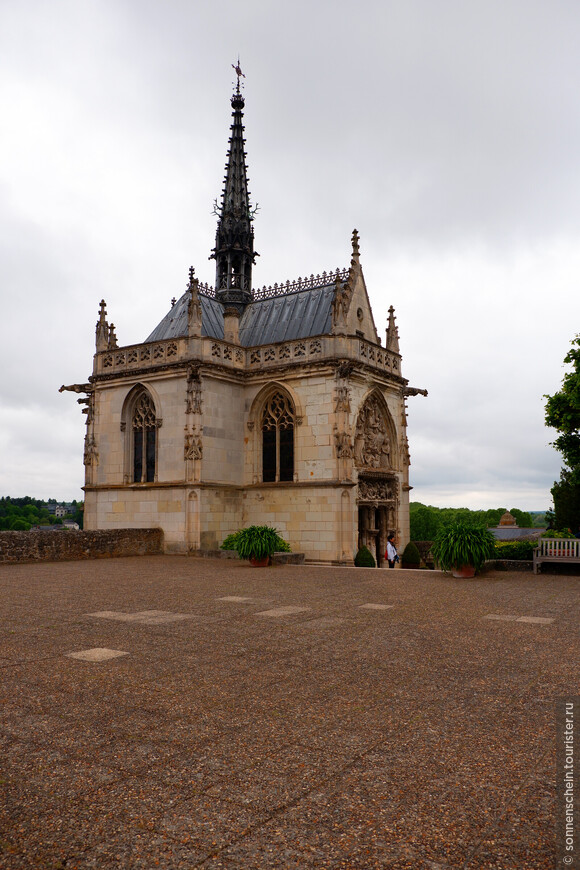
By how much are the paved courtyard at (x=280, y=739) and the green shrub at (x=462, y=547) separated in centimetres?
666

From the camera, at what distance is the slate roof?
3166 cm

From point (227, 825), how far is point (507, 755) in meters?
2.33

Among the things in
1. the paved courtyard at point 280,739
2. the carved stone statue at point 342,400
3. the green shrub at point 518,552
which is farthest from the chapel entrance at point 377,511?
the paved courtyard at point 280,739

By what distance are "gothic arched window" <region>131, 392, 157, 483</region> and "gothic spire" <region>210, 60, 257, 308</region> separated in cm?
875

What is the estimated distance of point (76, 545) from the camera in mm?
24344

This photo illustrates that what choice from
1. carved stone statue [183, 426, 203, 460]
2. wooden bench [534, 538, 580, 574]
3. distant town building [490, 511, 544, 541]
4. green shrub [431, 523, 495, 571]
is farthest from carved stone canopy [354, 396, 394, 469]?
distant town building [490, 511, 544, 541]

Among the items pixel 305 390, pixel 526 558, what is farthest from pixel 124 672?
pixel 305 390

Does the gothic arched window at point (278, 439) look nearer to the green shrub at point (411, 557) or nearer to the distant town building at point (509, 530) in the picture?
the green shrub at point (411, 557)

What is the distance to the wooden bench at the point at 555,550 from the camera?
62.6 feet

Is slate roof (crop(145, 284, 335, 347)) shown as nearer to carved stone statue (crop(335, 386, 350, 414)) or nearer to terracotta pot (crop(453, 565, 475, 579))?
carved stone statue (crop(335, 386, 350, 414))

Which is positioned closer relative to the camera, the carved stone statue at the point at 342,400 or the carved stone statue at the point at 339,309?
the carved stone statue at the point at 342,400

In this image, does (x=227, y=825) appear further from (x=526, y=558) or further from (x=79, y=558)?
(x=79, y=558)

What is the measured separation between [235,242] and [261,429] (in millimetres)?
12459

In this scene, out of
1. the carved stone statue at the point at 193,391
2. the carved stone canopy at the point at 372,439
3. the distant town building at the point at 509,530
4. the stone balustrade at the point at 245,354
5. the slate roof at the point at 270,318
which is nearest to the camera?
the carved stone statue at the point at 193,391
